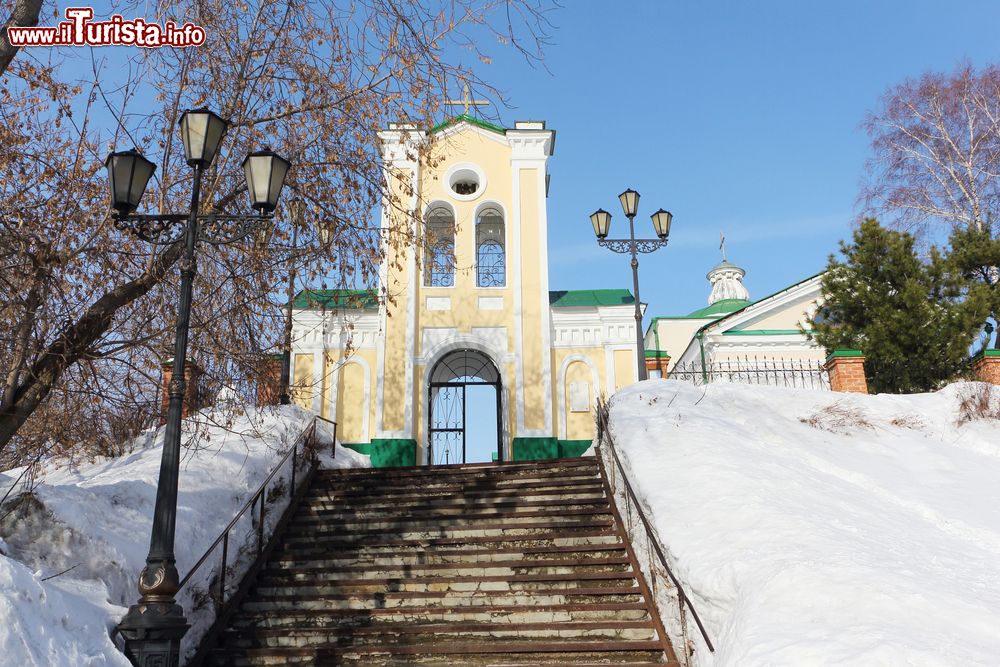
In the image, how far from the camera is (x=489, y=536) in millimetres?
9625

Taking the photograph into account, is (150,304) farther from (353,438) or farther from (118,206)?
(353,438)

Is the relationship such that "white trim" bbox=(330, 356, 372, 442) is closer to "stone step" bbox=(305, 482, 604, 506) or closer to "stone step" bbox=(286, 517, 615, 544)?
"stone step" bbox=(305, 482, 604, 506)

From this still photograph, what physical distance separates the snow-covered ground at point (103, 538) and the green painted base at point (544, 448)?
574 centimetres

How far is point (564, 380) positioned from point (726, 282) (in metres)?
23.0

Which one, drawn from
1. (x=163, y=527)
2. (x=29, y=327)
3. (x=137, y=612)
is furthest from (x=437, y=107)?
(x=137, y=612)

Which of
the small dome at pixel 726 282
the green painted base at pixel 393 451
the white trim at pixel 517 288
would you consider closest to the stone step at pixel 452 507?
the green painted base at pixel 393 451

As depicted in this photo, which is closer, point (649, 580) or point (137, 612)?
point (137, 612)

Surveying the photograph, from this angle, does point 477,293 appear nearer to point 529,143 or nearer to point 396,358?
point 396,358

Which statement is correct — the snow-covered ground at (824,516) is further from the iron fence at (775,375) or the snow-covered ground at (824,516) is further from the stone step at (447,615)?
the iron fence at (775,375)

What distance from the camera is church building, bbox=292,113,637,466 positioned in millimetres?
17203

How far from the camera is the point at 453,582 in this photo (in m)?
8.58

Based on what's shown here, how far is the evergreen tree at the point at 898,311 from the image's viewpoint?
48.8ft

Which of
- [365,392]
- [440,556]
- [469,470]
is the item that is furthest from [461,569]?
[365,392]

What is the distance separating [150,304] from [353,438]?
8772mm
